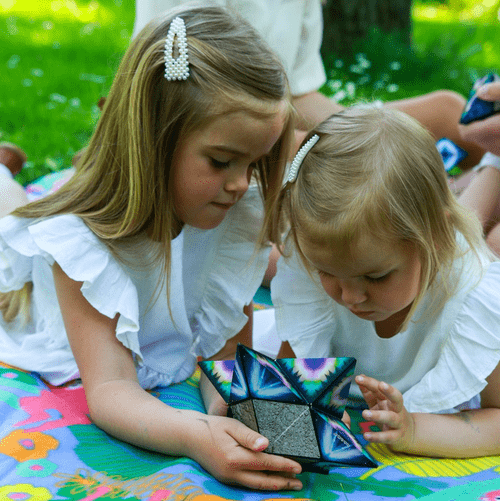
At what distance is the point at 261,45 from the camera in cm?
151

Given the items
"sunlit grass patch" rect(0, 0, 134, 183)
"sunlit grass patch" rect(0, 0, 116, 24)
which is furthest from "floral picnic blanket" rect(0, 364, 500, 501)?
"sunlit grass patch" rect(0, 0, 116, 24)

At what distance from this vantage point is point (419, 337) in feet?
5.10

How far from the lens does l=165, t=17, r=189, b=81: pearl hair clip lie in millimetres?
1401

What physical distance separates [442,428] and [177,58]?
951 mm

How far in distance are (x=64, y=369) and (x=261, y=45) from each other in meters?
0.90

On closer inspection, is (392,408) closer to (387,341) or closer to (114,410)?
(387,341)

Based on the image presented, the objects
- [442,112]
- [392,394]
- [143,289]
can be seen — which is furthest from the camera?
[442,112]

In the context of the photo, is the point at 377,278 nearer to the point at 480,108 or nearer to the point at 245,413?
the point at 245,413

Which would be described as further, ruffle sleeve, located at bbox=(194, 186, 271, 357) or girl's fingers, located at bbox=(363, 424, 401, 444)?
ruffle sleeve, located at bbox=(194, 186, 271, 357)

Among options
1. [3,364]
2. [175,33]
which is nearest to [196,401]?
[3,364]

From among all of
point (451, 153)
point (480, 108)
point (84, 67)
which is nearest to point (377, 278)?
point (480, 108)

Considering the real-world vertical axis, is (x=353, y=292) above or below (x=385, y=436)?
above

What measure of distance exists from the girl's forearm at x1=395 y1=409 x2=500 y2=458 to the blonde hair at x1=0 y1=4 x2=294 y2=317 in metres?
0.62

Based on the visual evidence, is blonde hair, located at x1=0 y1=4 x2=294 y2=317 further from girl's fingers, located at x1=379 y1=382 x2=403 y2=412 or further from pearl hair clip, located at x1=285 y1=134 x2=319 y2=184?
girl's fingers, located at x1=379 y1=382 x2=403 y2=412
